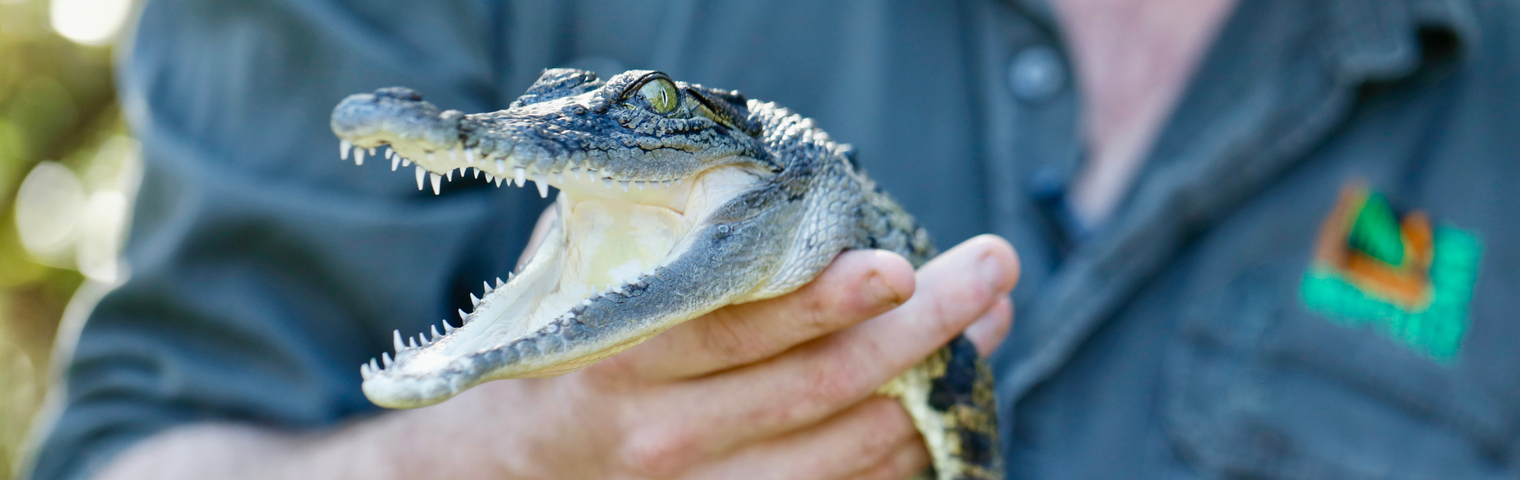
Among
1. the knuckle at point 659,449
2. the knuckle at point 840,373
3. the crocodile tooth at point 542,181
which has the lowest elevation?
the knuckle at point 659,449

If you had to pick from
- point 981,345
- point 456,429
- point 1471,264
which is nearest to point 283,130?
point 456,429

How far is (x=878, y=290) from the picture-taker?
129 centimetres

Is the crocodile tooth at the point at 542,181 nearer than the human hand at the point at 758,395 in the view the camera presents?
Yes

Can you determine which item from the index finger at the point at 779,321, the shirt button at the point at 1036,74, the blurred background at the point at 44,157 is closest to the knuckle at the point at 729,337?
the index finger at the point at 779,321

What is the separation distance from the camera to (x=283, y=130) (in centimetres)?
181

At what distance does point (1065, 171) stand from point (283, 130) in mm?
1667

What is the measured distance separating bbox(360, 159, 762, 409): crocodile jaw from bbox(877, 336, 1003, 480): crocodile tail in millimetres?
420

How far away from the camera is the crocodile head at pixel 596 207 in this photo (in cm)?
104

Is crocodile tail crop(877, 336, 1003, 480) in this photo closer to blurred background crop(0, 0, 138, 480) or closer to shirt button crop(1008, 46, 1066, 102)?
shirt button crop(1008, 46, 1066, 102)

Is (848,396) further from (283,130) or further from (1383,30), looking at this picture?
(1383,30)

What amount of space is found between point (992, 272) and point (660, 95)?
A: 58 cm

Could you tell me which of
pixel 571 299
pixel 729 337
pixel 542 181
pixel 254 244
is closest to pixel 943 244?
pixel 729 337

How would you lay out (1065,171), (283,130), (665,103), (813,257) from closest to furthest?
(665,103) < (813,257) < (283,130) < (1065,171)

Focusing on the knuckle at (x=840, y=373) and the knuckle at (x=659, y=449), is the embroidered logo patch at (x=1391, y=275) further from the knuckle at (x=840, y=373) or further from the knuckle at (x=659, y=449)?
the knuckle at (x=659, y=449)
